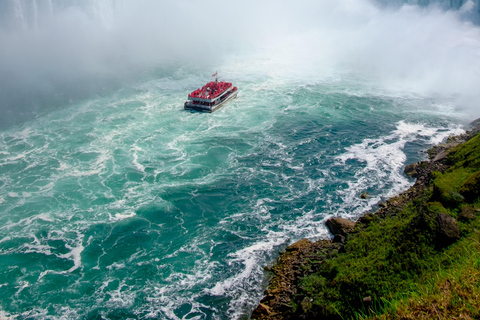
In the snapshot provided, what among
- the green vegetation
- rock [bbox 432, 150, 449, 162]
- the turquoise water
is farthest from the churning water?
the green vegetation

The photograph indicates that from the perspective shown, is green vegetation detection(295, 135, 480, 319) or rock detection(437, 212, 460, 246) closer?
green vegetation detection(295, 135, 480, 319)

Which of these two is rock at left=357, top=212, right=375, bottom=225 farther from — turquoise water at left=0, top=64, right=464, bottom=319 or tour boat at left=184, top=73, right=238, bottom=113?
tour boat at left=184, top=73, right=238, bottom=113

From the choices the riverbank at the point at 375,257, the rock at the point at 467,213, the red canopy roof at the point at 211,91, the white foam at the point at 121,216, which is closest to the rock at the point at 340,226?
the riverbank at the point at 375,257

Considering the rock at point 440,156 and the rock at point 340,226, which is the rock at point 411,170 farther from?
the rock at point 340,226

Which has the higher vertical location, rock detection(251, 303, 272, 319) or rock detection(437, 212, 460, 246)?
rock detection(437, 212, 460, 246)

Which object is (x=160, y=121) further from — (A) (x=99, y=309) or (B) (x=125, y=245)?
(A) (x=99, y=309)

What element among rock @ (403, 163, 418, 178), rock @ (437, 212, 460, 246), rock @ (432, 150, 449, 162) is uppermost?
rock @ (437, 212, 460, 246)

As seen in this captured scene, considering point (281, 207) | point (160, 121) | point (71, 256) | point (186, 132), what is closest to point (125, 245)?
point (71, 256)
